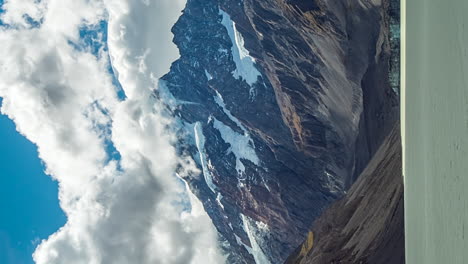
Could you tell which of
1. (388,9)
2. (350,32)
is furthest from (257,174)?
(388,9)

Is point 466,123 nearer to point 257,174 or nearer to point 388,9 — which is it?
point 388,9

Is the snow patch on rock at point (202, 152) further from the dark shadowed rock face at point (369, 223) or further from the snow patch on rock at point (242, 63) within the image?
the dark shadowed rock face at point (369, 223)

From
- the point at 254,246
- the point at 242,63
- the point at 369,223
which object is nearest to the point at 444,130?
the point at 369,223

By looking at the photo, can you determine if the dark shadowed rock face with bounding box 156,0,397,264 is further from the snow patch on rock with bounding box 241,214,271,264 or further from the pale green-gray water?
the pale green-gray water

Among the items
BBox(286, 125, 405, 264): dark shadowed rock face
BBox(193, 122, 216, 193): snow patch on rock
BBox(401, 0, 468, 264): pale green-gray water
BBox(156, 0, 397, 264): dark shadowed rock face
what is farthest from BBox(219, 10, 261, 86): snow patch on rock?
BBox(401, 0, 468, 264): pale green-gray water

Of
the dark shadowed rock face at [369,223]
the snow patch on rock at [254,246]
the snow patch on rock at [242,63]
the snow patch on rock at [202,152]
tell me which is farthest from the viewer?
the snow patch on rock at [202,152]

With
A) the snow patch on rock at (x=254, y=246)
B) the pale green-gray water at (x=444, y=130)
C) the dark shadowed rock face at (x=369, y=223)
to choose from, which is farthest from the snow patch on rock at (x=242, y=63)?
the pale green-gray water at (x=444, y=130)

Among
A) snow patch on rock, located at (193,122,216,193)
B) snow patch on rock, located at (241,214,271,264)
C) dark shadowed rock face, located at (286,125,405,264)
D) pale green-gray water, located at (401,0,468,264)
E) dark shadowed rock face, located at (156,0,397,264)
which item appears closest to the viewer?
pale green-gray water, located at (401,0,468,264)
